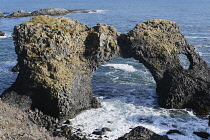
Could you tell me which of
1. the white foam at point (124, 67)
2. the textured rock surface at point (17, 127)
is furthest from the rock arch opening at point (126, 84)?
the textured rock surface at point (17, 127)

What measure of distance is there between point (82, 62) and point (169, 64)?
12.7m

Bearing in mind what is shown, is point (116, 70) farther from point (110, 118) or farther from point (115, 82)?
point (110, 118)

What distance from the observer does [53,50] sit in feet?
117

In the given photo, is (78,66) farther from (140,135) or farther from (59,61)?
(140,135)

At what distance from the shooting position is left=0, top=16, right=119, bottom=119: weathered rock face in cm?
3428

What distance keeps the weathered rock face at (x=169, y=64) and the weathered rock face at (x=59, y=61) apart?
377 cm

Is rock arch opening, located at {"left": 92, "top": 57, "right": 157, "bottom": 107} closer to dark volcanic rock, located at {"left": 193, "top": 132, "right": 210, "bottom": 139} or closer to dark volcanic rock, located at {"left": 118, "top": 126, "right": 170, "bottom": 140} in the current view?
dark volcanic rock, located at {"left": 193, "top": 132, "right": 210, "bottom": 139}

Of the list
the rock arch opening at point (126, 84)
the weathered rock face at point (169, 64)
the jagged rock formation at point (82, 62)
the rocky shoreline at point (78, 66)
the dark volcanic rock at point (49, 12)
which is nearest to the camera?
the rocky shoreline at point (78, 66)

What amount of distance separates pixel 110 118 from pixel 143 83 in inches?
556

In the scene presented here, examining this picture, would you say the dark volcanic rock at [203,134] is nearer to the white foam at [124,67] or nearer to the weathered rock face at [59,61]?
the weathered rock face at [59,61]

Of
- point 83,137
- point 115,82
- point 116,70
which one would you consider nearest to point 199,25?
point 116,70

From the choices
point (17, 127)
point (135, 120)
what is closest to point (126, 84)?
point (135, 120)

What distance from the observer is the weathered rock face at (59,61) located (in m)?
34.3

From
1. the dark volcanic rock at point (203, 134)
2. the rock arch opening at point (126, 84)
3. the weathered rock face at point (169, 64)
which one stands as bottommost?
the dark volcanic rock at point (203, 134)
